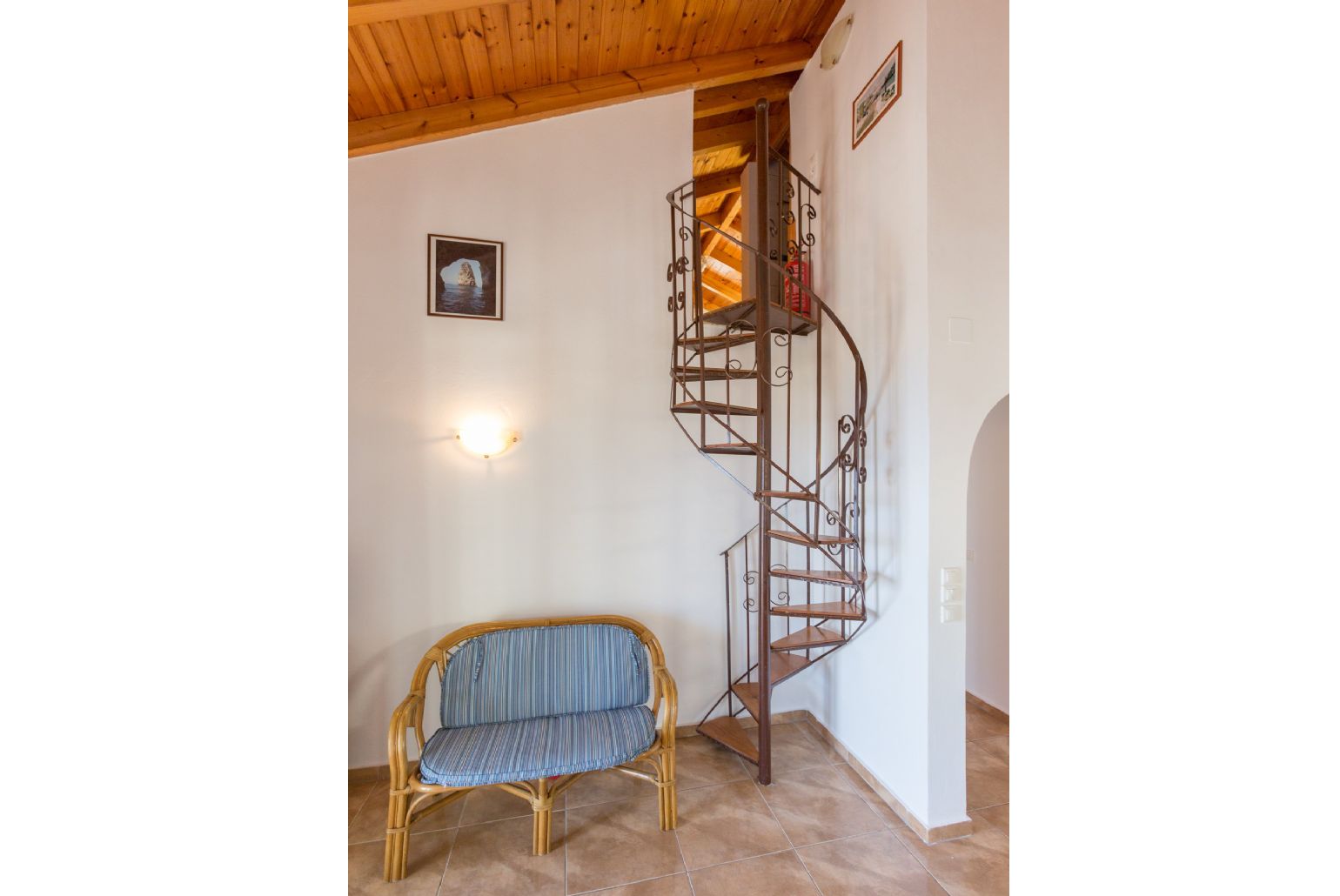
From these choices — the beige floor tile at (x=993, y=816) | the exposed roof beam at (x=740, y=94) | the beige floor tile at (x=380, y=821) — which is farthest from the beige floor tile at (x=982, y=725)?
the exposed roof beam at (x=740, y=94)

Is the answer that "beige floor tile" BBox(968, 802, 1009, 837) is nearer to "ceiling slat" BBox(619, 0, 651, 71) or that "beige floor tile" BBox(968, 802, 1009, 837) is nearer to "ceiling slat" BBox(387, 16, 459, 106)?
"ceiling slat" BBox(619, 0, 651, 71)

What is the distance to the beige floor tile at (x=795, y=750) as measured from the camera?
281 cm

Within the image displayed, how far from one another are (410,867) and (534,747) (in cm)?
66

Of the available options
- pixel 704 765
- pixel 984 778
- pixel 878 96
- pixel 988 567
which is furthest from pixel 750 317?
pixel 984 778

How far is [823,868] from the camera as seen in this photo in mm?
2070

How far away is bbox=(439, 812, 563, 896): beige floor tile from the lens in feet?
6.64

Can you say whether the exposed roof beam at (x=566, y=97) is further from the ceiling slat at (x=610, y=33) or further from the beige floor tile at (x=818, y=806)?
the beige floor tile at (x=818, y=806)

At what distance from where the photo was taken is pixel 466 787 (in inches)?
83.6

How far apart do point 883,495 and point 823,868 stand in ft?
5.34

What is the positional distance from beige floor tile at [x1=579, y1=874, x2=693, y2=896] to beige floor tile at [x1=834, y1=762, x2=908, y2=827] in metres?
1.00

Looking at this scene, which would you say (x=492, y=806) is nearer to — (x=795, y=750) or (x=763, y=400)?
(x=795, y=750)

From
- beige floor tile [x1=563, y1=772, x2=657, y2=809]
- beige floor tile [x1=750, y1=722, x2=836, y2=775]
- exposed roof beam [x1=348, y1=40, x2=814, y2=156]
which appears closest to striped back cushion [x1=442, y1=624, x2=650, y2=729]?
beige floor tile [x1=563, y1=772, x2=657, y2=809]
